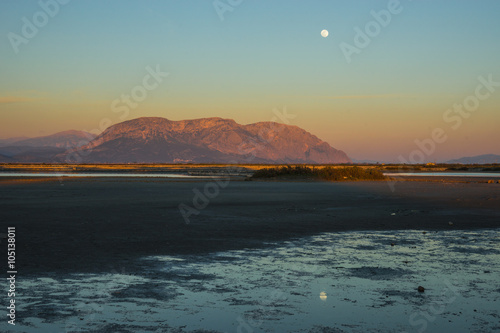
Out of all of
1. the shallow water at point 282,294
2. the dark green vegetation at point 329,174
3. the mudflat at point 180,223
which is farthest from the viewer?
the dark green vegetation at point 329,174

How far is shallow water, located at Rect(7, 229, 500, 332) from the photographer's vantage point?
23.8 ft

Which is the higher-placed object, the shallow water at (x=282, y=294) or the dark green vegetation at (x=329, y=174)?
the dark green vegetation at (x=329, y=174)

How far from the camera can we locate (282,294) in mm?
8852

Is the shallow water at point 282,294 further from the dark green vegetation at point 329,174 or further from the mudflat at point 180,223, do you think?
the dark green vegetation at point 329,174

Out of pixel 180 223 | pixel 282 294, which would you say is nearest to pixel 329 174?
pixel 180 223

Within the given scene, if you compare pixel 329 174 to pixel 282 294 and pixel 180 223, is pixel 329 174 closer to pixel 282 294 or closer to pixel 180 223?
pixel 180 223

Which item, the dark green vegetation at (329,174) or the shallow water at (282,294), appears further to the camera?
the dark green vegetation at (329,174)

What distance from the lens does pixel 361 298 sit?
860cm

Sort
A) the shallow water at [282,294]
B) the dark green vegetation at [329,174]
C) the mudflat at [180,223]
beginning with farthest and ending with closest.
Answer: the dark green vegetation at [329,174], the mudflat at [180,223], the shallow water at [282,294]

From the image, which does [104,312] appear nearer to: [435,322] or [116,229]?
[435,322]

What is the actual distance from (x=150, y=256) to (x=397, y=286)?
18.9 feet

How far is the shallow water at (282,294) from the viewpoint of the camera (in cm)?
724

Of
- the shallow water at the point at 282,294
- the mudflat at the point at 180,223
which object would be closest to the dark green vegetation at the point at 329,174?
the mudflat at the point at 180,223

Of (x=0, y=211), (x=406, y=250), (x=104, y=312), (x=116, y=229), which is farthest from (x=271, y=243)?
(x=0, y=211)
